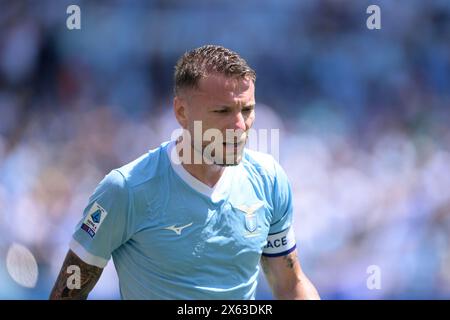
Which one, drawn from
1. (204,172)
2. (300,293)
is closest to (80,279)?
(204,172)

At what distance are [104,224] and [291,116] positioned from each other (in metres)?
3.37

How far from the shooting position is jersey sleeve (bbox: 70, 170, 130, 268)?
120 inches

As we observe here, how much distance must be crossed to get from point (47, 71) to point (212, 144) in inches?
125

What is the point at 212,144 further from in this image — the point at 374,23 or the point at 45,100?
the point at 374,23

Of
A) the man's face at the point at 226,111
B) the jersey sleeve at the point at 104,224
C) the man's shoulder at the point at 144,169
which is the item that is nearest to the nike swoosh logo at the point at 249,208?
the man's face at the point at 226,111

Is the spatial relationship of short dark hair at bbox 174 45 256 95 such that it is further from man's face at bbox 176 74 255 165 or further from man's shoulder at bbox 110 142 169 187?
man's shoulder at bbox 110 142 169 187

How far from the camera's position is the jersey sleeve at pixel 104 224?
3043 millimetres

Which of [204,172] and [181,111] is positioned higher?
[181,111]

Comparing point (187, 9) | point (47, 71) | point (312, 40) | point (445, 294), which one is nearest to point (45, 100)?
point (47, 71)

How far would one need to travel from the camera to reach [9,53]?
19.4 ft

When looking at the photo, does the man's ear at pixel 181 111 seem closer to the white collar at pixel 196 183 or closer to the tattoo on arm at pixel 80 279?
the white collar at pixel 196 183

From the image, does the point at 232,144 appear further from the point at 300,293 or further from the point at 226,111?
the point at 300,293

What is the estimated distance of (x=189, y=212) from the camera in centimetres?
316

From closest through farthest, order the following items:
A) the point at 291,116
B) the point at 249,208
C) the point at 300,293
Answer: the point at 249,208 < the point at 300,293 < the point at 291,116
